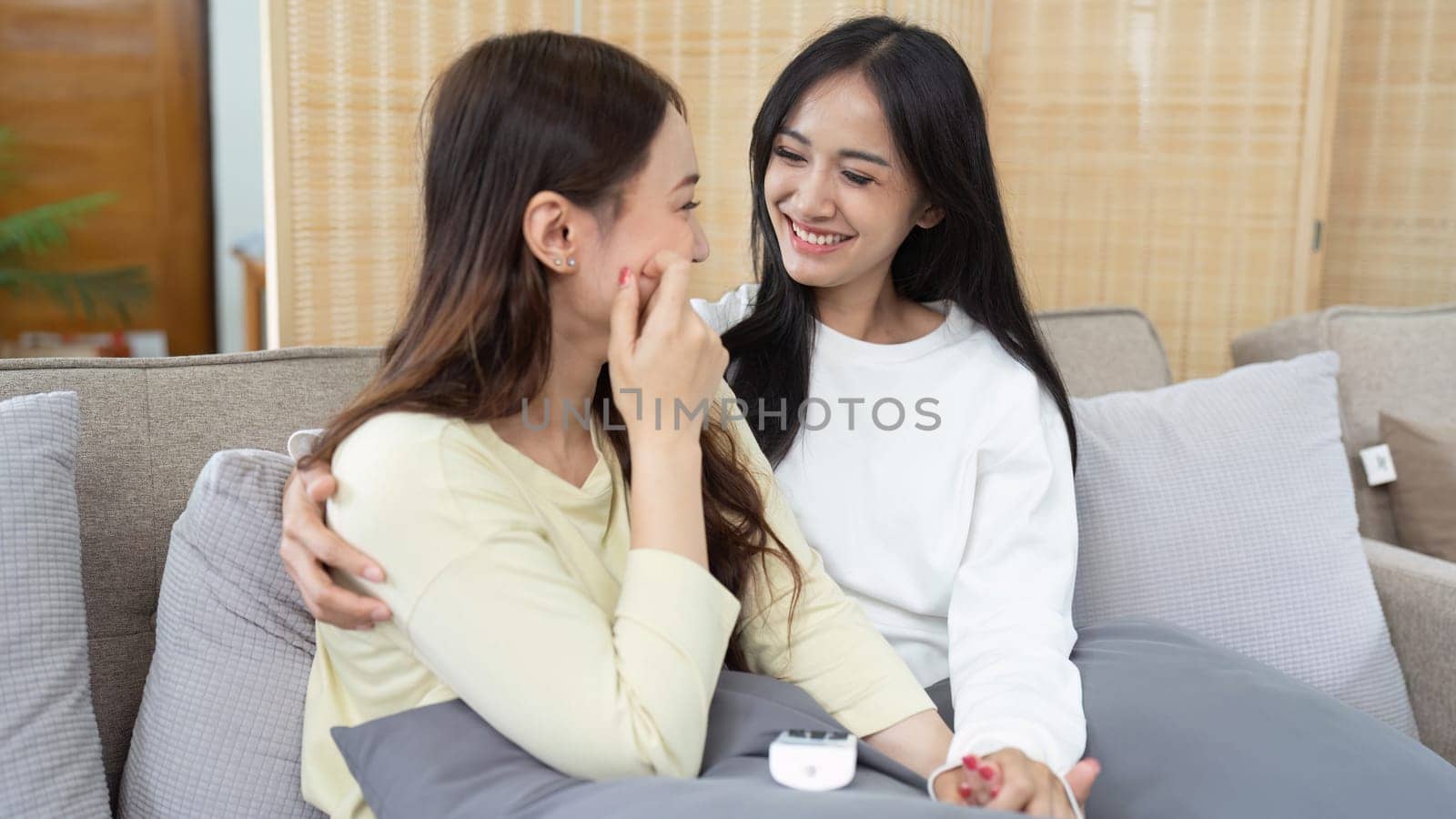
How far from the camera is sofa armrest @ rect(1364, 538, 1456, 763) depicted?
1.72 meters

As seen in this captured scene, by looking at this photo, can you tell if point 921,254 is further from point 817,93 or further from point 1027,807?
point 1027,807

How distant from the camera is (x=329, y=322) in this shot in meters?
2.05

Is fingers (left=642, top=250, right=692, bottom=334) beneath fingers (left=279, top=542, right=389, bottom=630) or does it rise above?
above

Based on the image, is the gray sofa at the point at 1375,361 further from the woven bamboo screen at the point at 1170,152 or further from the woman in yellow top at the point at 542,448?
the woman in yellow top at the point at 542,448

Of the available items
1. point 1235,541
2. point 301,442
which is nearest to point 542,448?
point 301,442

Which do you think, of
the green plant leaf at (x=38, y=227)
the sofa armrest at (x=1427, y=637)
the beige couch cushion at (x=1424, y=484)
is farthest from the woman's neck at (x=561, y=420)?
the green plant leaf at (x=38, y=227)

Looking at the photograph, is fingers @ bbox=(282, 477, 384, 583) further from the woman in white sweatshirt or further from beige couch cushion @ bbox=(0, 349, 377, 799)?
the woman in white sweatshirt

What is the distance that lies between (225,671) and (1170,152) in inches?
84.9

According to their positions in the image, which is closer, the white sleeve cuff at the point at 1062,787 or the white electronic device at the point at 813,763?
the white electronic device at the point at 813,763

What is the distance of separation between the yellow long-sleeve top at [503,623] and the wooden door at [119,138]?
3.75m

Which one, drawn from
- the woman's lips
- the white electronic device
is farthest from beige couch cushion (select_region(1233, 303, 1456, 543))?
the white electronic device

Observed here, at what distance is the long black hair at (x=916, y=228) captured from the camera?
4.87ft

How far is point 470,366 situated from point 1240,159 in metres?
2.03

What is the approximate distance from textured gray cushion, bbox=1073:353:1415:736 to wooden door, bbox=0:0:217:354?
3.71 metres
